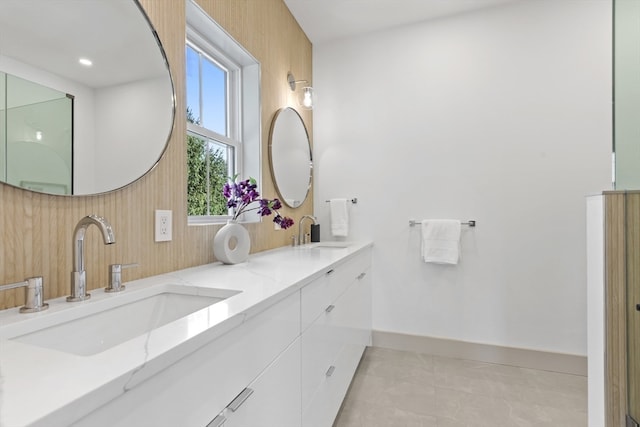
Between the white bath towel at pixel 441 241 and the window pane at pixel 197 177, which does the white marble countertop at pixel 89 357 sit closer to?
the window pane at pixel 197 177

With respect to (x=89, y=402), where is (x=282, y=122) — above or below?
above

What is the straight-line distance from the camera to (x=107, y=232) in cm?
80

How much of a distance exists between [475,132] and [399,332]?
1.63m

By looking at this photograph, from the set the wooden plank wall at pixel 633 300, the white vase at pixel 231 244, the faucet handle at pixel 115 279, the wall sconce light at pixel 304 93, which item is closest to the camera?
the faucet handle at pixel 115 279

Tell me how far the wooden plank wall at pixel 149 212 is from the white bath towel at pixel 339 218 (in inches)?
23.8

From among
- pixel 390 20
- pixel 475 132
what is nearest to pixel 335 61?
pixel 390 20

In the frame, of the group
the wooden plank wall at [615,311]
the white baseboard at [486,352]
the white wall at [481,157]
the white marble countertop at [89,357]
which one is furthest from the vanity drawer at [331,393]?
the wooden plank wall at [615,311]

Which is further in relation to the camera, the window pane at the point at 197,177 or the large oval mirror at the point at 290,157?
the large oval mirror at the point at 290,157

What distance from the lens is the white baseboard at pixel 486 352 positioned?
6.93ft

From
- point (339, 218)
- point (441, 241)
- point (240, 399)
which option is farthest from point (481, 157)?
point (240, 399)

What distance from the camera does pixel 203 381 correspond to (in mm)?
640

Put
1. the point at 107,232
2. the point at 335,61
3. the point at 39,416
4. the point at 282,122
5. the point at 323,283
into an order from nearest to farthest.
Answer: the point at 39,416 → the point at 107,232 → the point at 323,283 → the point at 282,122 → the point at 335,61

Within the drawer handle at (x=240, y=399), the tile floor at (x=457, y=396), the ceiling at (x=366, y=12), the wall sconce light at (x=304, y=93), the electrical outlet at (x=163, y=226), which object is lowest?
the tile floor at (x=457, y=396)

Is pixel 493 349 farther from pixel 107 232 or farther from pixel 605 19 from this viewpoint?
pixel 107 232
